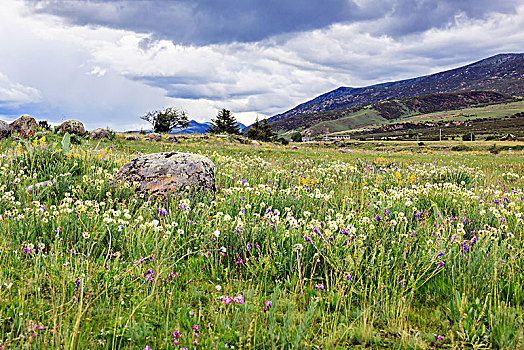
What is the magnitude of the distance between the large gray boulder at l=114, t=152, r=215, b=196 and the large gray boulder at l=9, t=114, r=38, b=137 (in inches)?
732

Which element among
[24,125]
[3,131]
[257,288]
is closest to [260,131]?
[24,125]

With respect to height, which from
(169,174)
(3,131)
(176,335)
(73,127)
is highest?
(73,127)

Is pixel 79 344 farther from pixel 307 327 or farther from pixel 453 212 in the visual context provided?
pixel 453 212

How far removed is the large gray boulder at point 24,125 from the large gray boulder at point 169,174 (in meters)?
18.6

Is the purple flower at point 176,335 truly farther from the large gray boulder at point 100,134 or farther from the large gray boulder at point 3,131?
the large gray boulder at point 100,134

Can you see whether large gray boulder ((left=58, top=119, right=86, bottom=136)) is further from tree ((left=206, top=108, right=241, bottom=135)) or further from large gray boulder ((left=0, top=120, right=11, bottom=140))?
tree ((left=206, top=108, right=241, bottom=135))

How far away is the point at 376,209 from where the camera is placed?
17.8 ft

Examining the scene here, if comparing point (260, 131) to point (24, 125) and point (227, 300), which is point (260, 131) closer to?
point (24, 125)

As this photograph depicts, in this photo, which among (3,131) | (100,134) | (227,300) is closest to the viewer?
(227,300)

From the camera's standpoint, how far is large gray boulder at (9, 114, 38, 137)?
21.6 meters

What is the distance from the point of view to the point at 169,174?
6785 millimetres

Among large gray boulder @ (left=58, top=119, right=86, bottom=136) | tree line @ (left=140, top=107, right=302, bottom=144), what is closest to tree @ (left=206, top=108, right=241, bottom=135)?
tree line @ (left=140, top=107, right=302, bottom=144)

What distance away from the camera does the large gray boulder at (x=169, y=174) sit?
22.4 feet

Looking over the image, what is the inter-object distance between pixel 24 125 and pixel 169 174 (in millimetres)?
21552
